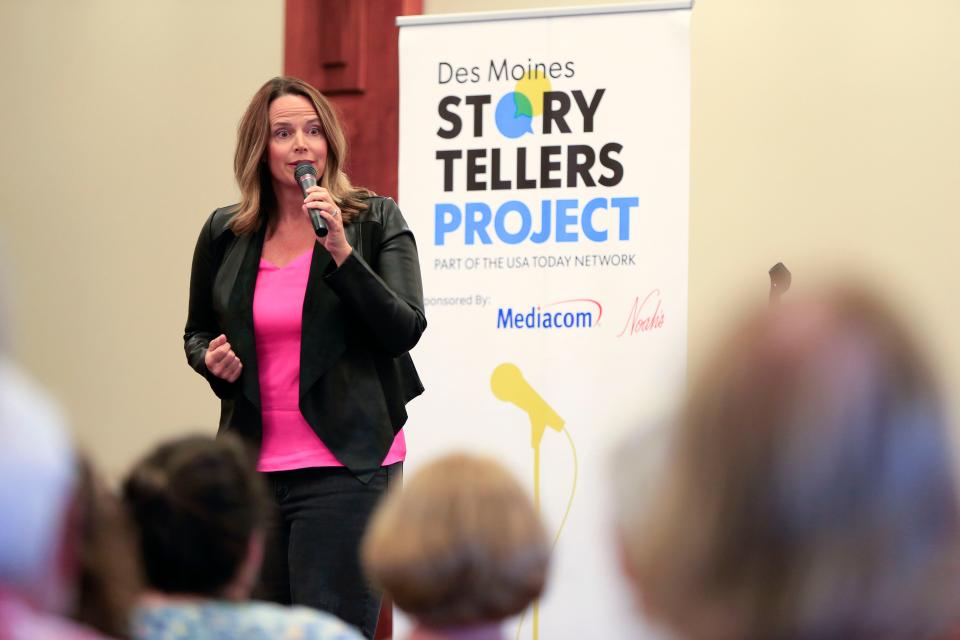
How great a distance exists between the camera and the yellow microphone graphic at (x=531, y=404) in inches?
158

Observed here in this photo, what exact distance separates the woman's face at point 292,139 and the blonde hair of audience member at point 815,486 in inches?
79.0

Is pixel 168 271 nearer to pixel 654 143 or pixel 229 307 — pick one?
pixel 654 143

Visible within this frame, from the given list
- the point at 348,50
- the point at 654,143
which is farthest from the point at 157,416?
the point at 654,143

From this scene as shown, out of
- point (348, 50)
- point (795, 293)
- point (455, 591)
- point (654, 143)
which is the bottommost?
point (455, 591)

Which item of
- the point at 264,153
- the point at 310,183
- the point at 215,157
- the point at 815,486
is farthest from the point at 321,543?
the point at 215,157

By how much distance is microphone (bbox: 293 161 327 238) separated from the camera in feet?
8.23

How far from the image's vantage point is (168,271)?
17.7 ft

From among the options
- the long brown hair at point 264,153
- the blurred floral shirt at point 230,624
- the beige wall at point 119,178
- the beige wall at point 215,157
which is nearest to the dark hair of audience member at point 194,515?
the blurred floral shirt at point 230,624

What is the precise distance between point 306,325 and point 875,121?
284 cm

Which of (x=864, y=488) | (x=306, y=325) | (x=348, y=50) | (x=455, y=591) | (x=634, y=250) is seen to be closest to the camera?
(x=864, y=488)

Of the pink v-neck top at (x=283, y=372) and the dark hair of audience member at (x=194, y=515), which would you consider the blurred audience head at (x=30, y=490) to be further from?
the pink v-neck top at (x=283, y=372)

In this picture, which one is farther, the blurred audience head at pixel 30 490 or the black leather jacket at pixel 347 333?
the black leather jacket at pixel 347 333

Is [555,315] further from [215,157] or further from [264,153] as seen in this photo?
[215,157]

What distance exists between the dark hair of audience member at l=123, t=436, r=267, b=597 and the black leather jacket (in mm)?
1012
